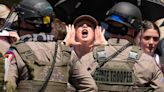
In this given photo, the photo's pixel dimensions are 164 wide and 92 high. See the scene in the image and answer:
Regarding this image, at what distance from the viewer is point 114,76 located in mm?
5961

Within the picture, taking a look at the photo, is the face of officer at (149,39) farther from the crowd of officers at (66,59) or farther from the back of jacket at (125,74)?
the back of jacket at (125,74)

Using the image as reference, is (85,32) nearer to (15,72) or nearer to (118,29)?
(118,29)

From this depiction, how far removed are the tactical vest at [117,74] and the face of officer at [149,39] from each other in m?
1.36

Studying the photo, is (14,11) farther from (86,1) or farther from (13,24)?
(86,1)

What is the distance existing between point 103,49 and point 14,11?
A: 3.09 ft

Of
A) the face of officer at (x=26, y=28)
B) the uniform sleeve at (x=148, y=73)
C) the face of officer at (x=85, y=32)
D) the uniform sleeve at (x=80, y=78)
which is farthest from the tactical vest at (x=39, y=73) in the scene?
the face of officer at (x=85, y=32)

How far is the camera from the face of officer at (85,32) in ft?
23.2

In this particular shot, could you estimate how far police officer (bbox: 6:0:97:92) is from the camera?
5.32 meters

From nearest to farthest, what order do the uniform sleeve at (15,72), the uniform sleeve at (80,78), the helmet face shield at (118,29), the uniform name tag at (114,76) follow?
1. the uniform sleeve at (15,72)
2. the uniform sleeve at (80,78)
3. the uniform name tag at (114,76)
4. the helmet face shield at (118,29)

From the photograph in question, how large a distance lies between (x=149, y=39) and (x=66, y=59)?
2.10 meters

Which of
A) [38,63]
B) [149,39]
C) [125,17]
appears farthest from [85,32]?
[38,63]

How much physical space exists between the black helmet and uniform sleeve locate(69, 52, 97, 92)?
33.9 inches

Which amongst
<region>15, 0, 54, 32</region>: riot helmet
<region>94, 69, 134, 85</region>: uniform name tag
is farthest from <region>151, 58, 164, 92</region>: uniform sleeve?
<region>15, 0, 54, 32</region>: riot helmet

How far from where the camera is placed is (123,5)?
6.54 m
